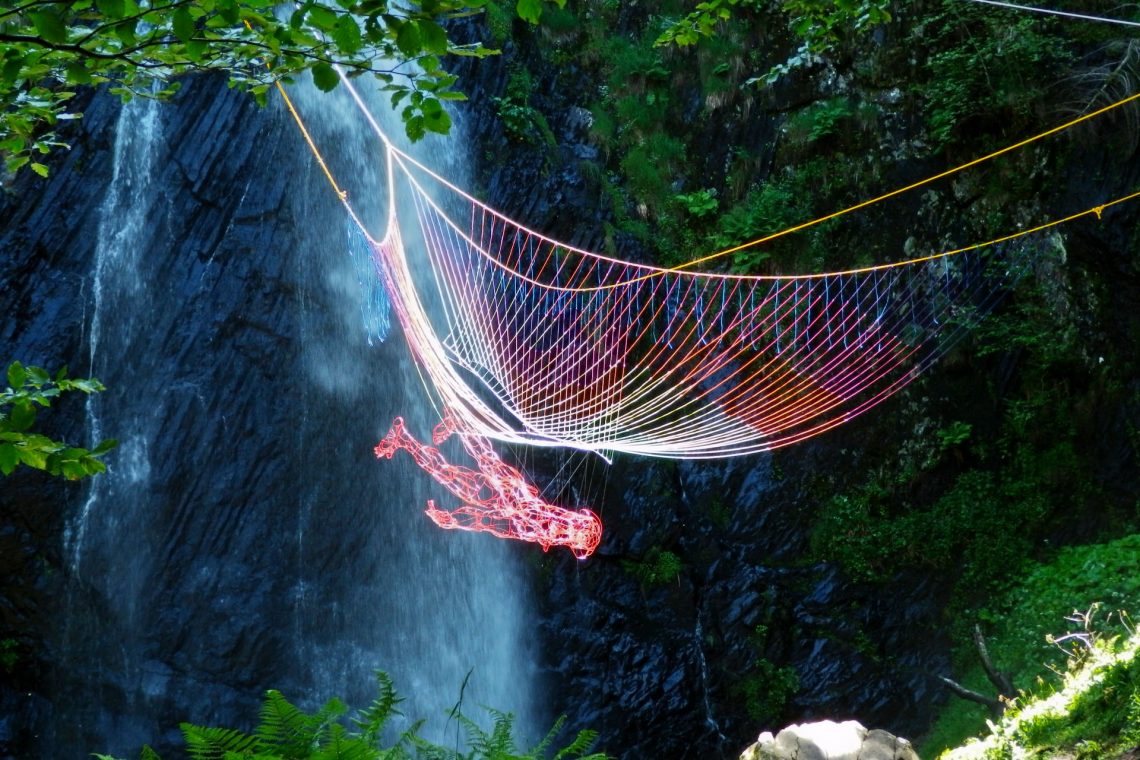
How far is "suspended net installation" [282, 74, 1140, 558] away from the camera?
8.35m

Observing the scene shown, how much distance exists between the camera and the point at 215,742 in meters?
2.18

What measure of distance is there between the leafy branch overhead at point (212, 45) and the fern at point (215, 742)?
5.01 ft

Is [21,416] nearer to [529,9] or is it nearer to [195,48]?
[195,48]

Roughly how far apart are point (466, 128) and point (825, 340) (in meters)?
4.10

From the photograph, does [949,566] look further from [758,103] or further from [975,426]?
[758,103]

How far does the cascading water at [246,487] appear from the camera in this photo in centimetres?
748

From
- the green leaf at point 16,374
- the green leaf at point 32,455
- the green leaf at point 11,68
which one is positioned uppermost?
the green leaf at point 11,68

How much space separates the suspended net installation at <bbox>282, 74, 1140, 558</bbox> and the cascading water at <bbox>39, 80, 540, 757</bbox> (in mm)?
516

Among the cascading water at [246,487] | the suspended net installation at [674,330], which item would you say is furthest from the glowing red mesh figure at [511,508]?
the cascading water at [246,487]

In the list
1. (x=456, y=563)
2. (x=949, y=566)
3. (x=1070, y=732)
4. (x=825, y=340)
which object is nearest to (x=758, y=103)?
(x=825, y=340)

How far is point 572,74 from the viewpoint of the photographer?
1004 centimetres

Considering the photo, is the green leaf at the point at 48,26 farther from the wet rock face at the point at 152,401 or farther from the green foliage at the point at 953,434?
the green foliage at the point at 953,434

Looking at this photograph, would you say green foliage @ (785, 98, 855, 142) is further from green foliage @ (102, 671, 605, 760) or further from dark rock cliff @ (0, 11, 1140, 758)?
green foliage @ (102, 671, 605, 760)

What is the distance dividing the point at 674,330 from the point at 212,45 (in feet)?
21.4
